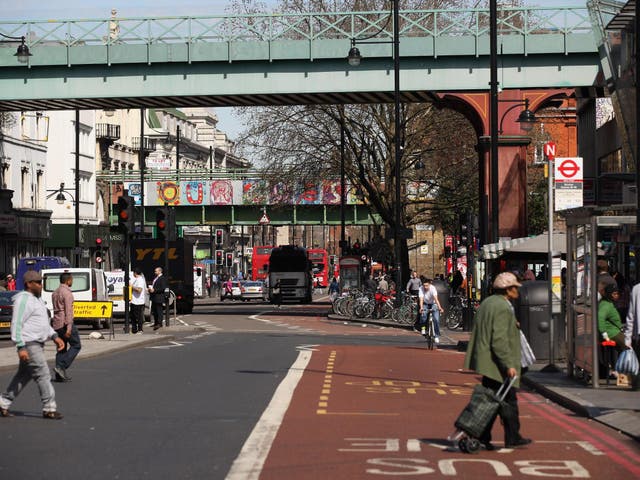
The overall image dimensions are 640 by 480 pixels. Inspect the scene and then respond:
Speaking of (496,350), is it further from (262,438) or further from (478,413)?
(262,438)

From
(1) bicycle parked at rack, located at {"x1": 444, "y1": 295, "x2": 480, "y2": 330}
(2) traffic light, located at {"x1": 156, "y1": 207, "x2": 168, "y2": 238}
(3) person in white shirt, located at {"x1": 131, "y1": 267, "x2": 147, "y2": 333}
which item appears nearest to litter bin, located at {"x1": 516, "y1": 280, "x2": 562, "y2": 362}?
(3) person in white shirt, located at {"x1": 131, "y1": 267, "x2": 147, "y2": 333}

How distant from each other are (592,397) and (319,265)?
364 feet

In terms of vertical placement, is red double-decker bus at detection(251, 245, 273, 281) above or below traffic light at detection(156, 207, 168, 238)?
below

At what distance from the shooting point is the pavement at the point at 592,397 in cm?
1515

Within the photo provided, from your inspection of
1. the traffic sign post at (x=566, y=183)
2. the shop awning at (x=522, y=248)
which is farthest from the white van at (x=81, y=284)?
the traffic sign post at (x=566, y=183)

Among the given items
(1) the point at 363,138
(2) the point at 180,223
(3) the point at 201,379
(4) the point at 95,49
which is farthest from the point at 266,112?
(3) the point at 201,379

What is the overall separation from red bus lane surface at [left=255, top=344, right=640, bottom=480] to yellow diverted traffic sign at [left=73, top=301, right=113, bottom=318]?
42.6ft

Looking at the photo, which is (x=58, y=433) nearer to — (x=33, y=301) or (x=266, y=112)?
(x=33, y=301)

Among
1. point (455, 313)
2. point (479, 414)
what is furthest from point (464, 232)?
point (479, 414)

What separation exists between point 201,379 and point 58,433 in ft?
24.4

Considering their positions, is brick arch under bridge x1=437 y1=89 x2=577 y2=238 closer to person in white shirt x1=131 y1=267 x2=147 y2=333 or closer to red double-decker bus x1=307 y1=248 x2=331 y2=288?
person in white shirt x1=131 y1=267 x2=147 y2=333

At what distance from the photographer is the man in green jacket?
12586mm

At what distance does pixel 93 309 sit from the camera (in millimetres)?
34781

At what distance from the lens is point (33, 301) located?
51.3 feet
